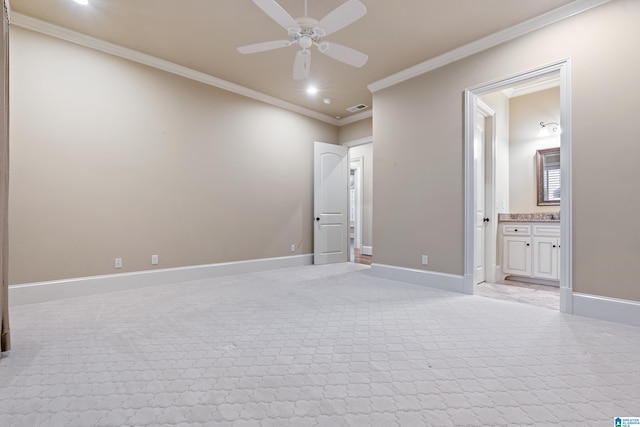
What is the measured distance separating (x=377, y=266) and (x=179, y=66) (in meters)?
3.94

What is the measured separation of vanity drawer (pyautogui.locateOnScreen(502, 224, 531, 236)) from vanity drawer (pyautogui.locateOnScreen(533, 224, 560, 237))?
8 cm

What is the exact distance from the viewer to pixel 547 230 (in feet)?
12.6

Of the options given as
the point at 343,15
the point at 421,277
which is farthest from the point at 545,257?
the point at 343,15

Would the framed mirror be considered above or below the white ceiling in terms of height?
below

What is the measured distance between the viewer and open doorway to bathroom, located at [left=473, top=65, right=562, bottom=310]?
3.86 metres

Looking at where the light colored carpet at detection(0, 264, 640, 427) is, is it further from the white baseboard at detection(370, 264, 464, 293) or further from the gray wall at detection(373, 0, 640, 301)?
the gray wall at detection(373, 0, 640, 301)

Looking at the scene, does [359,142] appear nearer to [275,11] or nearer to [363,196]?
[363,196]

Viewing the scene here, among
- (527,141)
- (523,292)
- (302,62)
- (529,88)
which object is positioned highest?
(529,88)

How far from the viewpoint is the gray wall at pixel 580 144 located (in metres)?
2.42

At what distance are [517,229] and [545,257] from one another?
0.49 metres

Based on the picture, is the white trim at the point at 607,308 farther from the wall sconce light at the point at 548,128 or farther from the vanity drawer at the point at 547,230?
the wall sconce light at the point at 548,128

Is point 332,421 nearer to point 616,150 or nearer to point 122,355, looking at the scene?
point 122,355

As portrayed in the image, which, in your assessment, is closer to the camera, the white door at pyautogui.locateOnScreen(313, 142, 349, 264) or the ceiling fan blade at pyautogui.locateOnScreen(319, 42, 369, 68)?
the ceiling fan blade at pyautogui.locateOnScreen(319, 42, 369, 68)

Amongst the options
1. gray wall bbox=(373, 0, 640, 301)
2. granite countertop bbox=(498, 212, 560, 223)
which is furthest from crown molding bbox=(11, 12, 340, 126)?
granite countertop bbox=(498, 212, 560, 223)
